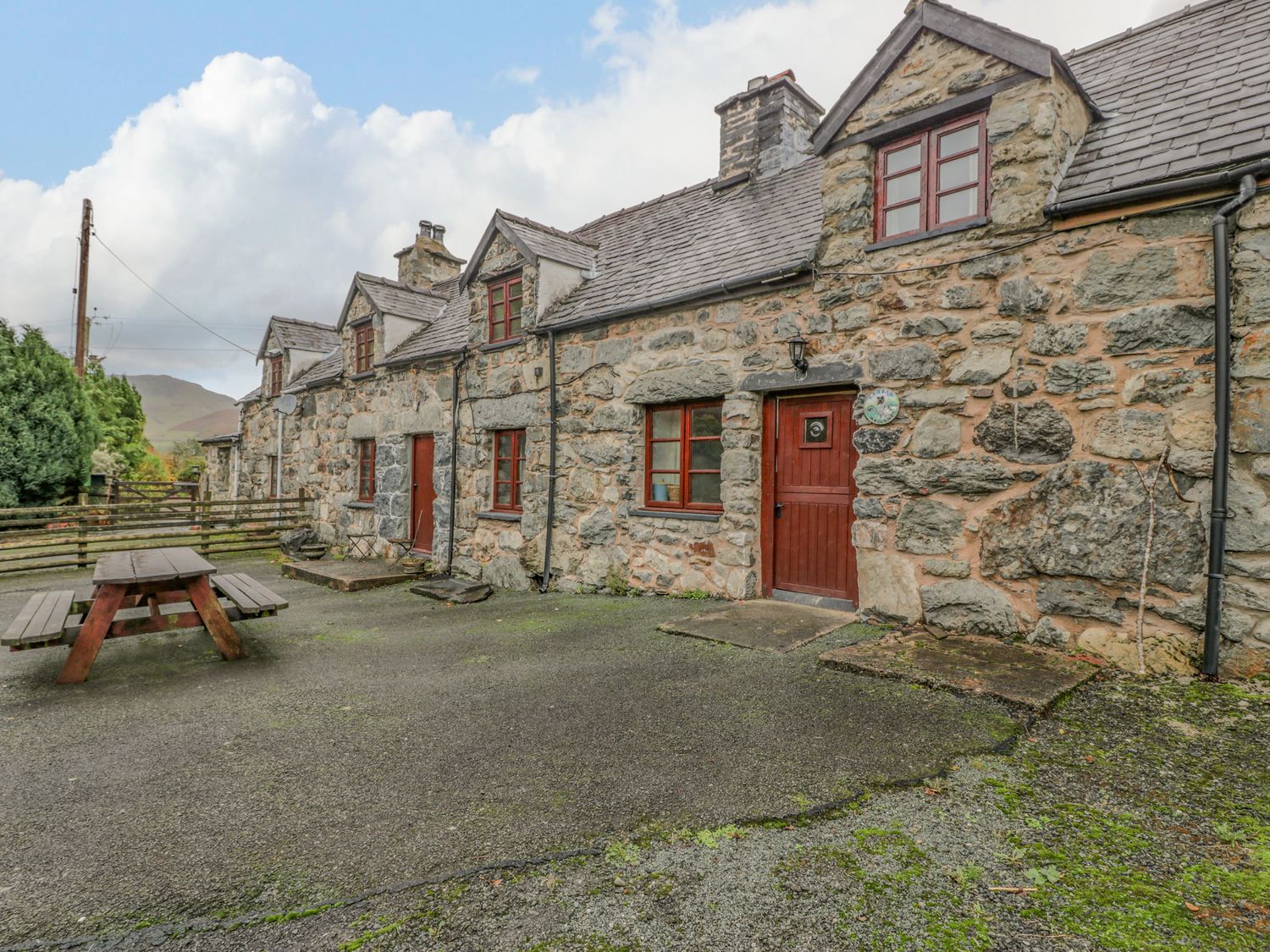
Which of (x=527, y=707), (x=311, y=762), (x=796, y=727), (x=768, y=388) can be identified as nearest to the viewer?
(x=311, y=762)

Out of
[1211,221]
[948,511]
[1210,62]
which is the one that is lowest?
[948,511]

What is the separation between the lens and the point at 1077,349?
4.74m

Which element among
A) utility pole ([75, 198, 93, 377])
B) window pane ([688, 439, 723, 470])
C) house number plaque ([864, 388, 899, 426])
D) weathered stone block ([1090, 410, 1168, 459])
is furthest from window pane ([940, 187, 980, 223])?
utility pole ([75, 198, 93, 377])

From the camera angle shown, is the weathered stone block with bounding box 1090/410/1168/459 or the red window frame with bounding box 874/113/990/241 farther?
the red window frame with bounding box 874/113/990/241

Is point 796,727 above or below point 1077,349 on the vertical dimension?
below

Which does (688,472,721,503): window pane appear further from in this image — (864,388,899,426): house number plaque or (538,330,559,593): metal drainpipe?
(538,330,559,593): metal drainpipe

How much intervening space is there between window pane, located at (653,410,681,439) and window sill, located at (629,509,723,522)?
0.88 meters

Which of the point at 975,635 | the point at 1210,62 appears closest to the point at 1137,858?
the point at 975,635

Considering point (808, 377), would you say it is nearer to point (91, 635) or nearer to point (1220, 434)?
point (1220, 434)

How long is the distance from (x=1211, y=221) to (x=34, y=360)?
2033 cm

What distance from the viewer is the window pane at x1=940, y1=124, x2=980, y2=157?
5.40m

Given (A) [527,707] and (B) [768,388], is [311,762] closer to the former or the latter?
(A) [527,707]

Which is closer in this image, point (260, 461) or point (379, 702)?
point (379, 702)

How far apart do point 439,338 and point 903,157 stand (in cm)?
789
